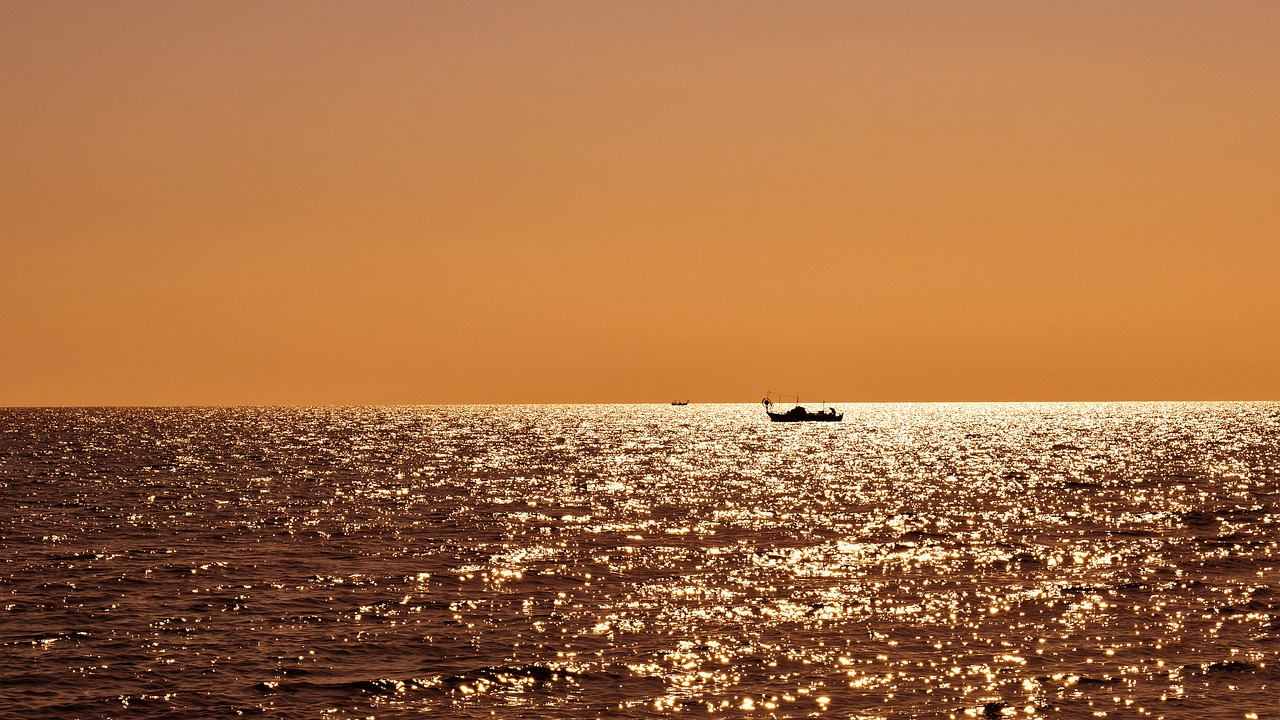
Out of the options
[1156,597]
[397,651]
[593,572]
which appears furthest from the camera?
[593,572]

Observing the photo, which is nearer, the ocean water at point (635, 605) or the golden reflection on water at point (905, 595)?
the ocean water at point (635, 605)

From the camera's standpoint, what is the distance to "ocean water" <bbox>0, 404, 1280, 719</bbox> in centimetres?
3503

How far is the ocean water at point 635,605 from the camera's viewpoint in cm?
3503

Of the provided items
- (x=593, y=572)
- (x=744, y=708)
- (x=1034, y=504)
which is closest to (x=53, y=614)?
(x=593, y=572)

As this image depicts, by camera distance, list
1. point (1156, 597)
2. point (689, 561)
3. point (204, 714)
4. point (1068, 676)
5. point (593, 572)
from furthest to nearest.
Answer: point (689, 561), point (593, 572), point (1156, 597), point (1068, 676), point (204, 714)

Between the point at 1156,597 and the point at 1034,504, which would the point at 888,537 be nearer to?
the point at 1156,597

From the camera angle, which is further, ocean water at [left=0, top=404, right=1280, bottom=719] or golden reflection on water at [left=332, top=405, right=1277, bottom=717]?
golden reflection on water at [left=332, top=405, right=1277, bottom=717]

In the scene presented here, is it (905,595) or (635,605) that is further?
(905,595)

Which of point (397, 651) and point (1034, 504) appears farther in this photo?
point (1034, 504)

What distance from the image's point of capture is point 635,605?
4862 centimetres

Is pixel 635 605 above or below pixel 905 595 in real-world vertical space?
below

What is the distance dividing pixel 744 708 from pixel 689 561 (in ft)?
91.7

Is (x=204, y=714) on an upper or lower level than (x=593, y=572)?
lower

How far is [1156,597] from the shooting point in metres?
50.6
